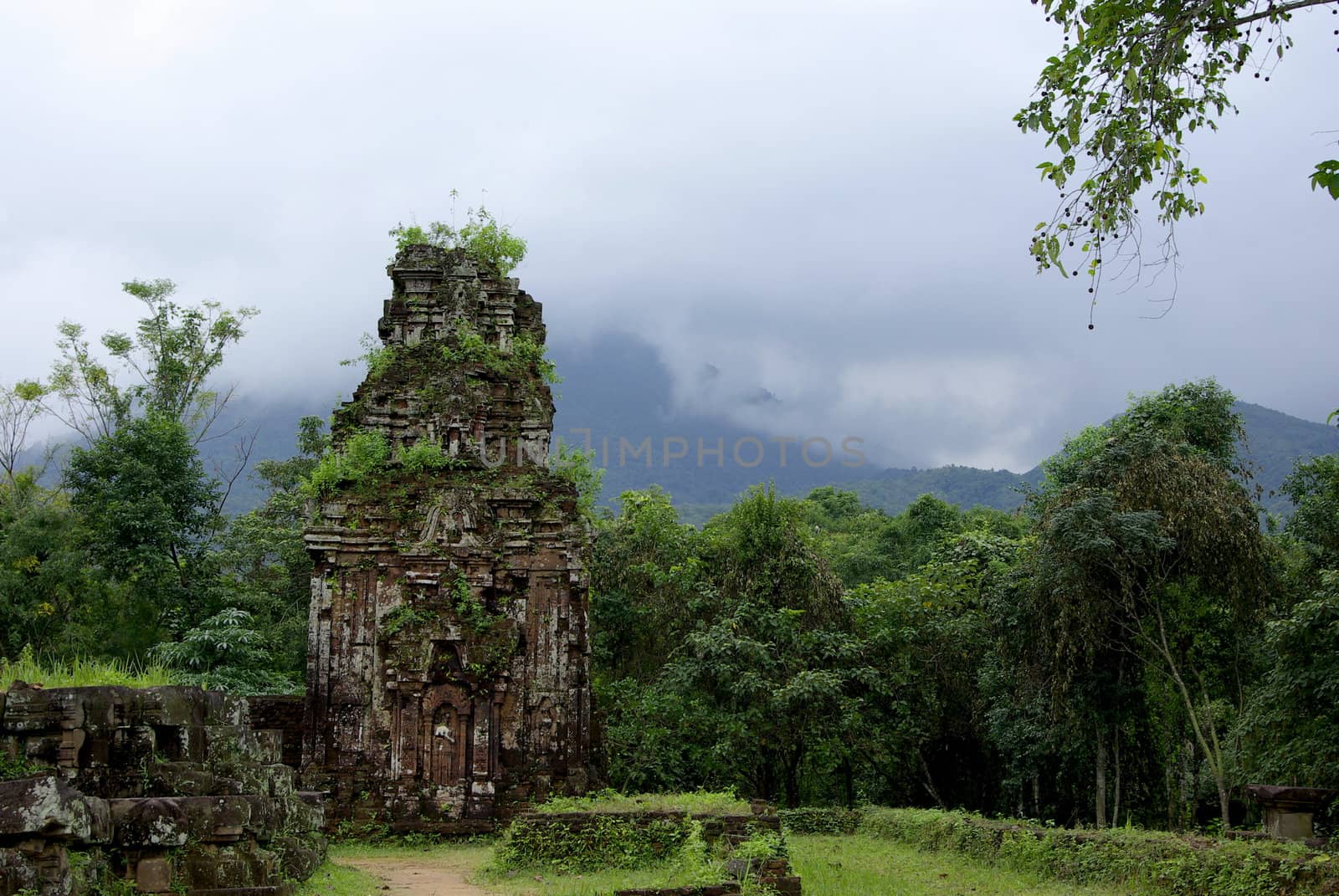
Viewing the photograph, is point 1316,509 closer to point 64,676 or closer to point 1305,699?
point 1305,699

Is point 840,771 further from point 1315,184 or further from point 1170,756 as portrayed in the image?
point 1315,184

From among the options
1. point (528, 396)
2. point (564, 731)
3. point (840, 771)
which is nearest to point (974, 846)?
point (564, 731)

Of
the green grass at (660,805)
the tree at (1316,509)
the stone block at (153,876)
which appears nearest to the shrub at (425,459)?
the green grass at (660,805)

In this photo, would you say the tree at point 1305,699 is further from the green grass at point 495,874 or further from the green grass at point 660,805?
the green grass at point 495,874

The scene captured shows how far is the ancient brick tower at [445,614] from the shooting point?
16938 mm

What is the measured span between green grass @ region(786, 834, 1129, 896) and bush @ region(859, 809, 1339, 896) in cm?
26

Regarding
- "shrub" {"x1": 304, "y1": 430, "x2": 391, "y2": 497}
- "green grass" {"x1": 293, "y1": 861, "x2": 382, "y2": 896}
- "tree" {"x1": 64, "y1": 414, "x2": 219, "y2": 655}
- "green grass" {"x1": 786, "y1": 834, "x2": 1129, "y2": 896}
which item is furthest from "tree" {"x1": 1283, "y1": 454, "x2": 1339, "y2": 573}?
"tree" {"x1": 64, "y1": 414, "x2": 219, "y2": 655}

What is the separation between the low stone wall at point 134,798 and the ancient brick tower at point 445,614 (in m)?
7.49

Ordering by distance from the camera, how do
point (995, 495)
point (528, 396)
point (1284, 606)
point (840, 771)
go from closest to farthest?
point (1284, 606)
point (528, 396)
point (840, 771)
point (995, 495)

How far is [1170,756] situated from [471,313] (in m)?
14.5

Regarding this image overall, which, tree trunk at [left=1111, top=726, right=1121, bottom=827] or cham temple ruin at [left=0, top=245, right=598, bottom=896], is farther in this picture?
tree trunk at [left=1111, top=726, right=1121, bottom=827]

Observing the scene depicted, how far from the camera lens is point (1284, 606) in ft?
55.8

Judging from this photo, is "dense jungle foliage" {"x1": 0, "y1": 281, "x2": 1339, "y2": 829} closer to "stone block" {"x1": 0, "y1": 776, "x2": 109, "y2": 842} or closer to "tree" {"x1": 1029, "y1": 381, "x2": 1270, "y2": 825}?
"tree" {"x1": 1029, "y1": 381, "x2": 1270, "y2": 825}

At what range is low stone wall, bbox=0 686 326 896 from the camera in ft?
23.5
